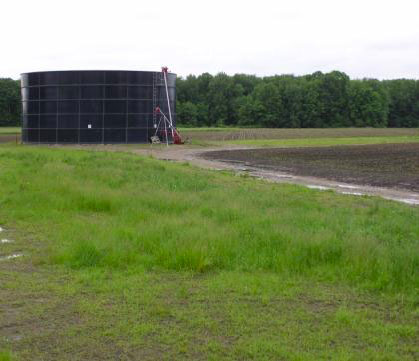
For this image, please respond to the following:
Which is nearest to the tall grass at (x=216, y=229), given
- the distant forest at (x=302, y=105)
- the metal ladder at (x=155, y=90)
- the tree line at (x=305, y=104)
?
the metal ladder at (x=155, y=90)

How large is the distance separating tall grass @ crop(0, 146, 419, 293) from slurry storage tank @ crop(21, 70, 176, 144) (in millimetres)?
30576

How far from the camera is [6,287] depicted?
7.49 meters

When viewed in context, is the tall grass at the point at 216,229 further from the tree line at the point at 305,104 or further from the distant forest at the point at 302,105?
the tree line at the point at 305,104

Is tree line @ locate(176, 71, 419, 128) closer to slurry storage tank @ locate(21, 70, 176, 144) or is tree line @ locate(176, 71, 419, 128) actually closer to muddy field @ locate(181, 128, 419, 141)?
muddy field @ locate(181, 128, 419, 141)

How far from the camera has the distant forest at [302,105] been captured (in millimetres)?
117250

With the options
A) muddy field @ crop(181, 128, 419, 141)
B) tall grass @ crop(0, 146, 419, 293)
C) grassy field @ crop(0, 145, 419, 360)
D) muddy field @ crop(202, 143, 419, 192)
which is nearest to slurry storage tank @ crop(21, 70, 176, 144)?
muddy field @ crop(202, 143, 419, 192)

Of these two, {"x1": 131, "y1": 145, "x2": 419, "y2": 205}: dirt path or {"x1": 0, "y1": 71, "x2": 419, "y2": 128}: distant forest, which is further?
{"x1": 0, "y1": 71, "x2": 419, "y2": 128}: distant forest

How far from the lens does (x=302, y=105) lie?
118500mm

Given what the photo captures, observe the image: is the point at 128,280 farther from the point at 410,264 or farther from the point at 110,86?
the point at 110,86

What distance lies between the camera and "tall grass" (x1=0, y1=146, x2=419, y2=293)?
327 inches

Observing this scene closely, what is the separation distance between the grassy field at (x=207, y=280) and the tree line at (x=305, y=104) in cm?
10578

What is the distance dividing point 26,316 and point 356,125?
115348 mm

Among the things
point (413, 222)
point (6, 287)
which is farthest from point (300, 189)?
point (6, 287)

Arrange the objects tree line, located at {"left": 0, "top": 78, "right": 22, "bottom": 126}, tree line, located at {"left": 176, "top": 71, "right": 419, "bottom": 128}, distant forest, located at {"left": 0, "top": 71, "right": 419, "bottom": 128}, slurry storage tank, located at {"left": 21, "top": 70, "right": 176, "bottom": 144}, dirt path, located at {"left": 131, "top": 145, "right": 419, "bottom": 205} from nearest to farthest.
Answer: dirt path, located at {"left": 131, "top": 145, "right": 419, "bottom": 205}
slurry storage tank, located at {"left": 21, "top": 70, "right": 176, "bottom": 144}
tree line, located at {"left": 0, "top": 78, "right": 22, "bottom": 126}
distant forest, located at {"left": 0, "top": 71, "right": 419, "bottom": 128}
tree line, located at {"left": 176, "top": 71, "right": 419, "bottom": 128}
